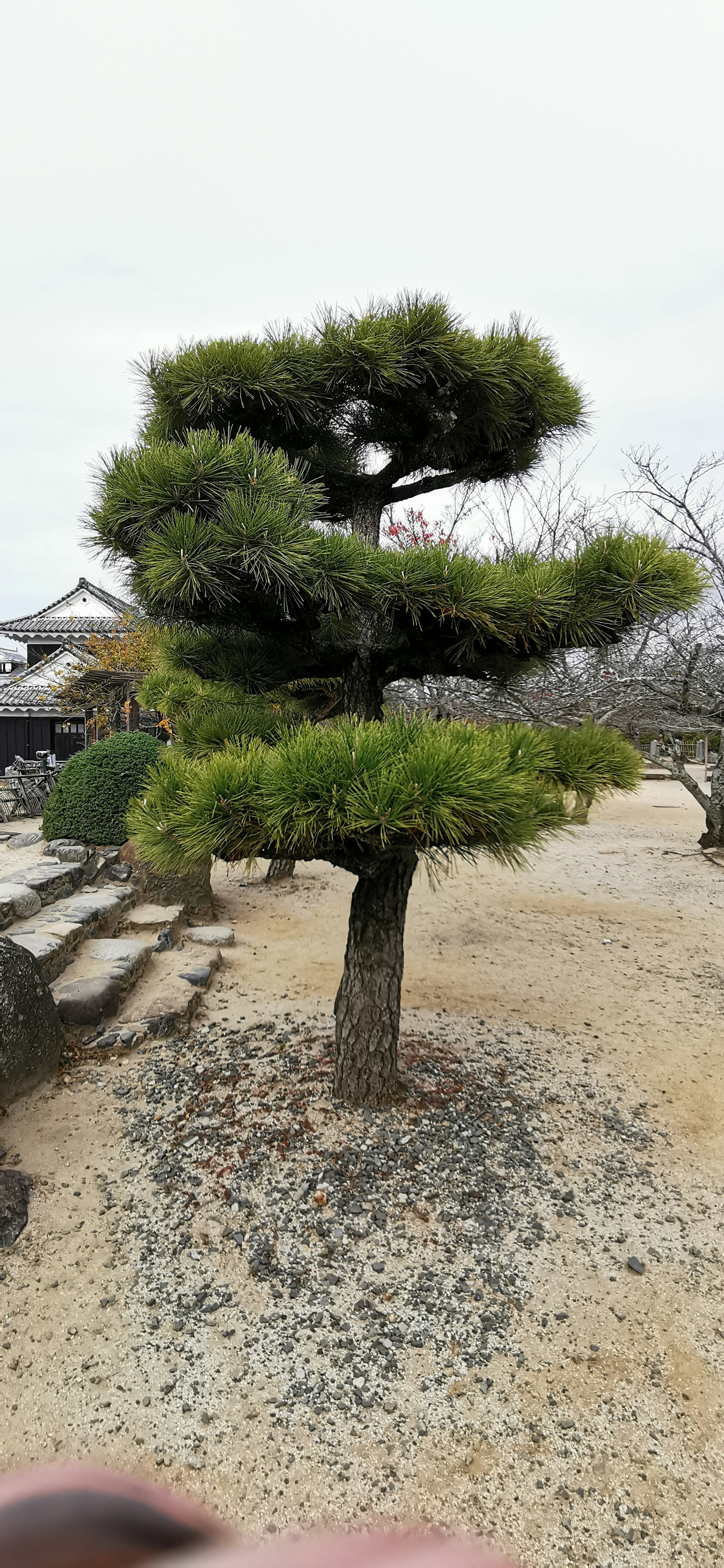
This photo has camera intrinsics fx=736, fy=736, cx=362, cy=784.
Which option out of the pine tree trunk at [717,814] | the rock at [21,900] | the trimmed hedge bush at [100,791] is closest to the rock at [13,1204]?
the rock at [21,900]

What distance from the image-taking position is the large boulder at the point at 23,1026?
3000 millimetres

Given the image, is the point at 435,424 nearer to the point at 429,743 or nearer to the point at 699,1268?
the point at 429,743

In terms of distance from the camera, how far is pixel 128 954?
14.4 ft

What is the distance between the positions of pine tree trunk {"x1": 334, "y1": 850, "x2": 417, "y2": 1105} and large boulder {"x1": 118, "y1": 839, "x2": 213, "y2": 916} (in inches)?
111

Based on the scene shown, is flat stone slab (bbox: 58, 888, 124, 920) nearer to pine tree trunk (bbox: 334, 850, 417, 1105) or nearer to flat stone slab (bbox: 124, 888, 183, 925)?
flat stone slab (bbox: 124, 888, 183, 925)

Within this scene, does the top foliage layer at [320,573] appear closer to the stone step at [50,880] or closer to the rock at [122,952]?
the rock at [122,952]

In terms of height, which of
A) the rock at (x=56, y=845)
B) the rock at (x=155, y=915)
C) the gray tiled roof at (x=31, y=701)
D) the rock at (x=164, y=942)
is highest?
the gray tiled roof at (x=31, y=701)

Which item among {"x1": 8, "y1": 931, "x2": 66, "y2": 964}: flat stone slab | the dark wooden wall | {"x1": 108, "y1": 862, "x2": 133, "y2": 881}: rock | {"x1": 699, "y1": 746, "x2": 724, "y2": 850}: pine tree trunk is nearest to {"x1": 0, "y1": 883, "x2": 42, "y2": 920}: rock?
{"x1": 8, "y1": 931, "x2": 66, "y2": 964}: flat stone slab

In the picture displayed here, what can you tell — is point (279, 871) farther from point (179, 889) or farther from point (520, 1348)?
point (520, 1348)

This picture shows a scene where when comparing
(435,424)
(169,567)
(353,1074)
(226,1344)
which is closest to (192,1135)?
(353,1074)

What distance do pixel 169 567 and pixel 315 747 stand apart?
689 mm

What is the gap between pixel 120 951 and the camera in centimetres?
444

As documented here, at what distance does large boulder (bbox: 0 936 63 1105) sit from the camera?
3000 millimetres

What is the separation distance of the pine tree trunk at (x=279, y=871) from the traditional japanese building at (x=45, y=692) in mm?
7839
